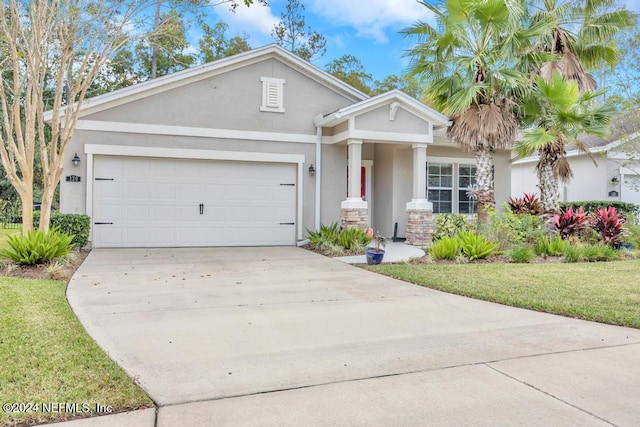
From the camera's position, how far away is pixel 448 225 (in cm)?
1270

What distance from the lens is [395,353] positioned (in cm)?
412

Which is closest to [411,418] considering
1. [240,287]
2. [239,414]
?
[239,414]

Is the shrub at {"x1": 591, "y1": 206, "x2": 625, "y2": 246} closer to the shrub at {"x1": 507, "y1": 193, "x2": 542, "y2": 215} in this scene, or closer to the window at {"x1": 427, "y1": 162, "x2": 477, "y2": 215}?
the shrub at {"x1": 507, "y1": 193, "x2": 542, "y2": 215}

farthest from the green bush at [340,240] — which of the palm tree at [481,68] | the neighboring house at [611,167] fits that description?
the neighboring house at [611,167]

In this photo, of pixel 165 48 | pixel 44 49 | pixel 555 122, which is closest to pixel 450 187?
pixel 555 122

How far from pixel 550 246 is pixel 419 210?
3379 mm

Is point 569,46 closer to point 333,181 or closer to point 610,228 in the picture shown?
point 610,228

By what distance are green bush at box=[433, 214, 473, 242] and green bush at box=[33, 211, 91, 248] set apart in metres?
8.93

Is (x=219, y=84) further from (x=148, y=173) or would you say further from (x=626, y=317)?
(x=626, y=317)

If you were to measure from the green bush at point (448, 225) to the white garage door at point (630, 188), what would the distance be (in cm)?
872

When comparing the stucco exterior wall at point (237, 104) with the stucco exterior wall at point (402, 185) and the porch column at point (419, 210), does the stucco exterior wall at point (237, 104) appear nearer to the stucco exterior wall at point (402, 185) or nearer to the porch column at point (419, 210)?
the stucco exterior wall at point (402, 185)

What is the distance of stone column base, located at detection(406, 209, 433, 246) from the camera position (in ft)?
40.8

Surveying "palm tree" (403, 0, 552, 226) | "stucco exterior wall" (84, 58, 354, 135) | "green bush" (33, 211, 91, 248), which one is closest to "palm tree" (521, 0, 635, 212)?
"palm tree" (403, 0, 552, 226)

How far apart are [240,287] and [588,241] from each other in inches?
358
